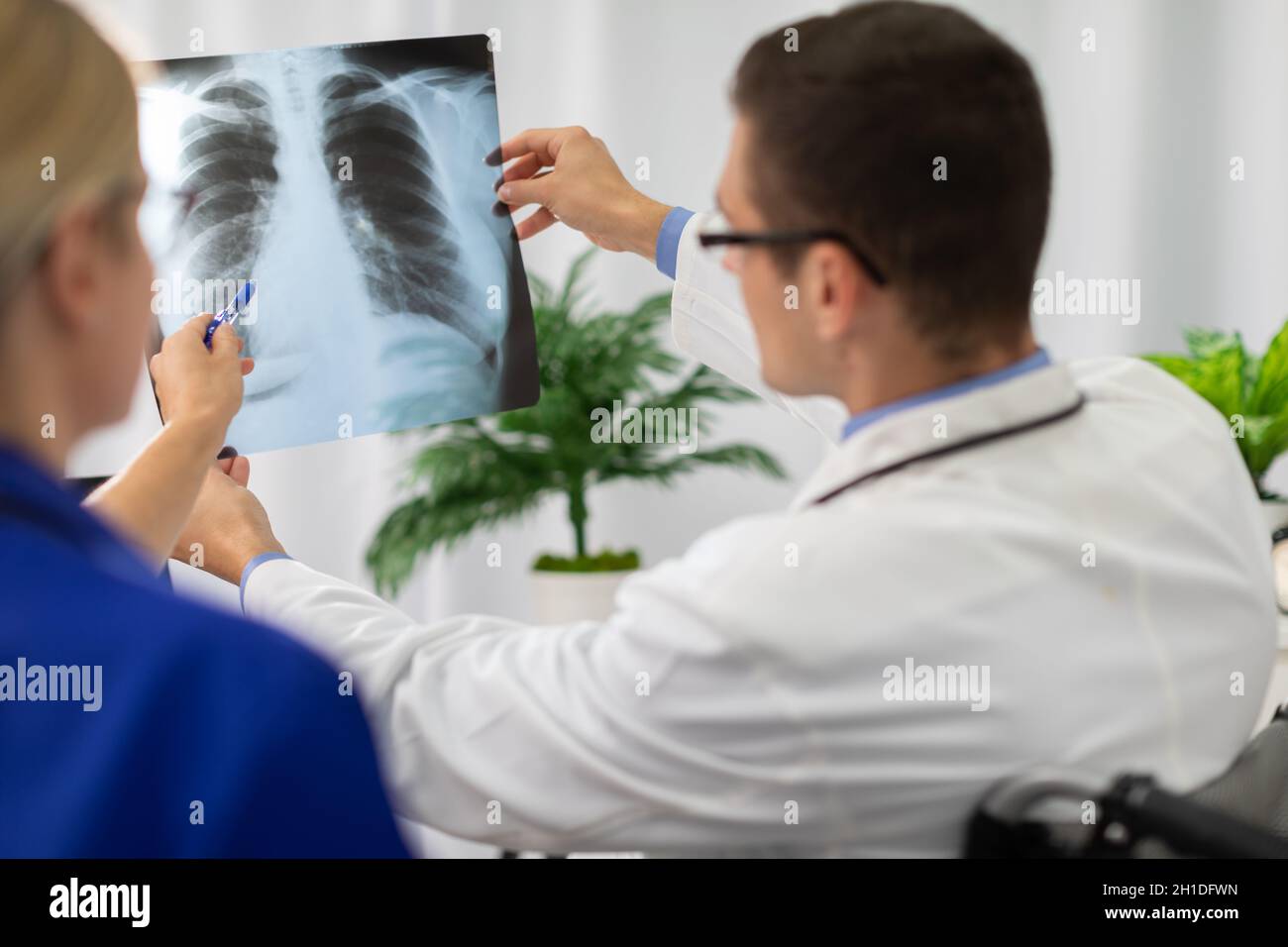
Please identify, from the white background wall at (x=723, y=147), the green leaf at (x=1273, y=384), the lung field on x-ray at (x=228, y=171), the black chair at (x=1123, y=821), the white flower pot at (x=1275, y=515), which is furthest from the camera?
the white background wall at (x=723, y=147)

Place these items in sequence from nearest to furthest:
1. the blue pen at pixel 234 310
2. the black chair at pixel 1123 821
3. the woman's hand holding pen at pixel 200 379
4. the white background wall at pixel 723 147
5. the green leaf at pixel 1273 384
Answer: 1. the black chair at pixel 1123 821
2. the woman's hand holding pen at pixel 200 379
3. the blue pen at pixel 234 310
4. the green leaf at pixel 1273 384
5. the white background wall at pixel 723 147

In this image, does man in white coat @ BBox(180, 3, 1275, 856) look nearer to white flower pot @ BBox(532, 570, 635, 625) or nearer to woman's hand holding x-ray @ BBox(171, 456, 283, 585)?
woman's hand holding x-ray @ BBox(171, 456, 283, 585)

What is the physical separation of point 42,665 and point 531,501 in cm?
206

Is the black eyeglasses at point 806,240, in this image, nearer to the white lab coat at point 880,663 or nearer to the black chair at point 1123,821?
the white lab coat at point 880,663

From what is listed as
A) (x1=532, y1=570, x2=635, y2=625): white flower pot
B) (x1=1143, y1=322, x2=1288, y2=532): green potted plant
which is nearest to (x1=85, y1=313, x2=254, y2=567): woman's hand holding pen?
(x1=532, y1=570, x2=635, y2=625): white flower pot

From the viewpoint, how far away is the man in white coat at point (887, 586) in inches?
28.7

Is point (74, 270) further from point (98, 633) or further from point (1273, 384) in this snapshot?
point (1273, 384)

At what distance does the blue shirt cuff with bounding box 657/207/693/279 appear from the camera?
4.46 feet

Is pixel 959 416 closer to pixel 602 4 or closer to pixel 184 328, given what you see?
pixel 184 328

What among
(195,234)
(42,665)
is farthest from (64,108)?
(195,234)

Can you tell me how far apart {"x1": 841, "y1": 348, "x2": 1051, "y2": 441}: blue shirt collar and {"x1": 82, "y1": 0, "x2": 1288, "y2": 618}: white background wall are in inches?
83.5

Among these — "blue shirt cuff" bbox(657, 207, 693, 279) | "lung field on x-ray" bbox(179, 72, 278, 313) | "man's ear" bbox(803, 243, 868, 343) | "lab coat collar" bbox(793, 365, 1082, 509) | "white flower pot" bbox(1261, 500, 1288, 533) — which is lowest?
"white flower pot" bbox(1261, 500, 1288, 533)

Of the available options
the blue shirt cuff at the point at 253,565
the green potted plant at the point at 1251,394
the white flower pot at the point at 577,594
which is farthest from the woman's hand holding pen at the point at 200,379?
the green potted plant at the point at 1251,394
